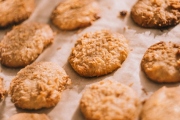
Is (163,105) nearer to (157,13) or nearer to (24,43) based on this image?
(157,13)

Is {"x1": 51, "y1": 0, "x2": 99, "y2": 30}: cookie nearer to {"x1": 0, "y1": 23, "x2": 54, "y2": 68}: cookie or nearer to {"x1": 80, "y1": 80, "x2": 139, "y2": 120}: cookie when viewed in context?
{"x1": 0, "y1": 23, "x2": 54, "y2": 68}: cookie

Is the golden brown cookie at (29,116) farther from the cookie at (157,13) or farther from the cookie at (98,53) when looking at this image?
the cookie at (157,13)

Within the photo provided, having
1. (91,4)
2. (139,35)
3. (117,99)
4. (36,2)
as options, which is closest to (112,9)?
(91,4)

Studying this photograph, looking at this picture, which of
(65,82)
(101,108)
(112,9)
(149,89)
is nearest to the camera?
(101,108)

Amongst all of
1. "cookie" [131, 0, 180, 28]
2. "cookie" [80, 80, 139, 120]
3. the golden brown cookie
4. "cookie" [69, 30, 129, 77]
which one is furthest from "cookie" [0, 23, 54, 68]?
"cookie" [131, 0, 180, 28]

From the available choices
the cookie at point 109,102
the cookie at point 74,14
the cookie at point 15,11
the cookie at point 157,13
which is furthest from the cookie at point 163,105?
the cookie at point 15,11

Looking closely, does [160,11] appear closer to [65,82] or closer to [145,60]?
[145,60]

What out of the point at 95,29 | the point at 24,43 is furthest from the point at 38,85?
the point at 95,29
